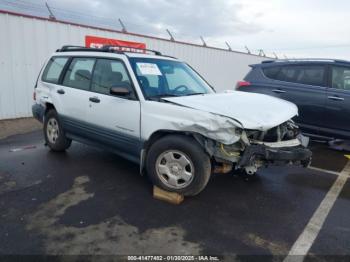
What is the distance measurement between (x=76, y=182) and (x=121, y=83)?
1.52m

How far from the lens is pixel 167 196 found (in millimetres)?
3613

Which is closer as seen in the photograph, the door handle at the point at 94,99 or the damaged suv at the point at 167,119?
the damaged suv at the point at 167,119

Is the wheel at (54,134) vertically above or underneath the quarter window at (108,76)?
underneath

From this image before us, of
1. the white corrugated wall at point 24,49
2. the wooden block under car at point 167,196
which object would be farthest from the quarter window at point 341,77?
the white corrugated wall at point 24,49

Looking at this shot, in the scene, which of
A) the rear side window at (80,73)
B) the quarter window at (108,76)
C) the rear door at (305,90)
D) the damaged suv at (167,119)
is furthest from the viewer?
the rear door at (305,90)

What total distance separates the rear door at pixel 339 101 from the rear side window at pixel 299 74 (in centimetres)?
22

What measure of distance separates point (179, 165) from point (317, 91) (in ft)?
12.2

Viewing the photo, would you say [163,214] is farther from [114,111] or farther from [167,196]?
[114,111]

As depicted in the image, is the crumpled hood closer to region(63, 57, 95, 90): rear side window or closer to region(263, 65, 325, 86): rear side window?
region(63, 57, 95, 90): rear side window

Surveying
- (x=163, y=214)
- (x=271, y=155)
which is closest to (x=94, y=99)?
(x=163, y=214)

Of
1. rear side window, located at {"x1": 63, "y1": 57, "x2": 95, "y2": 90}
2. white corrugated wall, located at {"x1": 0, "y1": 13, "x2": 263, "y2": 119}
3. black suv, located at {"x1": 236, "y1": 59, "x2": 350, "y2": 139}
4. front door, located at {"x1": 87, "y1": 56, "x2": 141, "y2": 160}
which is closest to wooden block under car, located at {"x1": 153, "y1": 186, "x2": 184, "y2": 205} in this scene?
front door, located at {"x1": 87, "y1": 56, "x2": 141, "y2": 160}

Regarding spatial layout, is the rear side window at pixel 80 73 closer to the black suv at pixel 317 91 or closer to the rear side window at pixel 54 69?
the rear side window at pixel 54 69

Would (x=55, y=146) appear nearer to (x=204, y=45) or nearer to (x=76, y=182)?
(x=76, y=182)

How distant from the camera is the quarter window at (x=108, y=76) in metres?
4.07
